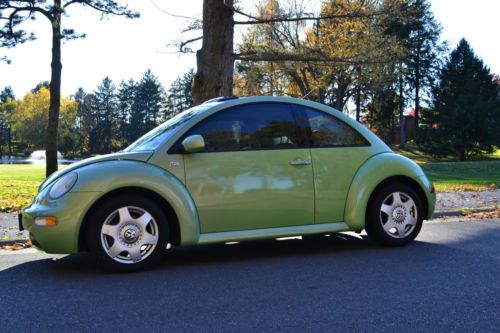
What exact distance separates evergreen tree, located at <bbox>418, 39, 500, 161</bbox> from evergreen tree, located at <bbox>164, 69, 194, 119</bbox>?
61.6 meters

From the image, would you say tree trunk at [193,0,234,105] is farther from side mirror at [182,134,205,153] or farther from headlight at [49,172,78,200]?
headlight at [49,172,78,200]

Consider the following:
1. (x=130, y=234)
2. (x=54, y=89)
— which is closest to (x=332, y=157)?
(x=130, y=234)

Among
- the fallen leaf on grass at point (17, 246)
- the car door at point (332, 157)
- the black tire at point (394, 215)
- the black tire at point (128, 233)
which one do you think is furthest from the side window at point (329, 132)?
the fallen leaf on grass at point (17, 246)

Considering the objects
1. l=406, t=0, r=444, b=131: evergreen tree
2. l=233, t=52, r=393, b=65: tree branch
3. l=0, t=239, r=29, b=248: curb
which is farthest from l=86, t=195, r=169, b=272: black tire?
l=406, t=0, r=444, b=131: evergreen tree

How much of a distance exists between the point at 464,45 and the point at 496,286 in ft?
148

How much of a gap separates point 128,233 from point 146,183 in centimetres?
50

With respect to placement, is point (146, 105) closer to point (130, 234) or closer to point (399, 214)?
point (399, 214)

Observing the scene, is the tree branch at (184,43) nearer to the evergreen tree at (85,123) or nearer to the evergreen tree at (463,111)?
the evergreen tree at (463,111)

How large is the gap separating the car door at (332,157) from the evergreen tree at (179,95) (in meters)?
95.2

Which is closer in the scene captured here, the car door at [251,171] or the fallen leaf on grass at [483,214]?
the car door at [251,171]

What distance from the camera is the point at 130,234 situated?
5000mm

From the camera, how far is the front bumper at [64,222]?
16.1 ft

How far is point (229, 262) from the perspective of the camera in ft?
18.2

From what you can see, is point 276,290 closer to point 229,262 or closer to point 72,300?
point 229,262
